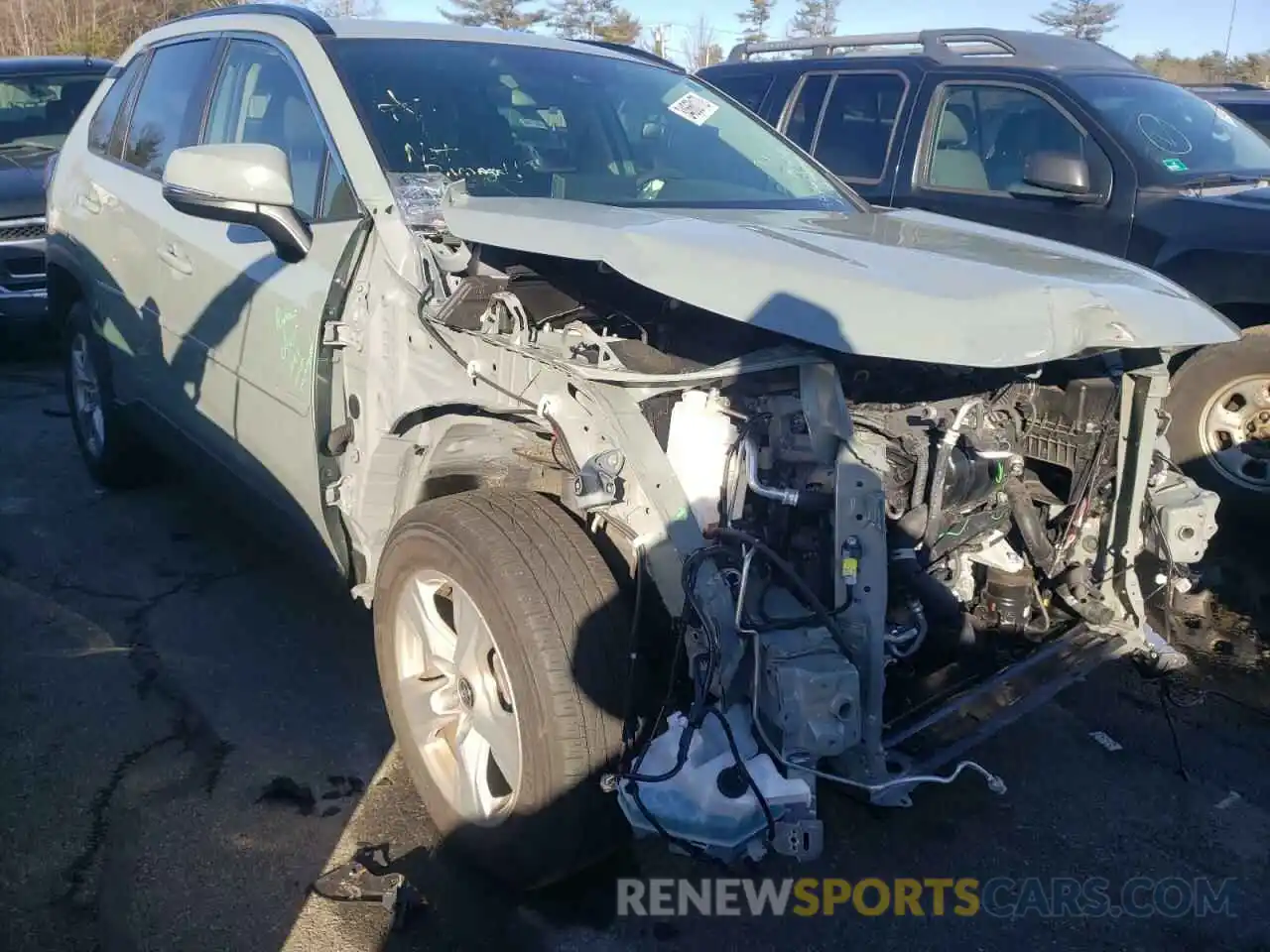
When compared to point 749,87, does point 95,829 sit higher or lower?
lower

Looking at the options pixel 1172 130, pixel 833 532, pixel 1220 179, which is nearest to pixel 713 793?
pixel 833 532

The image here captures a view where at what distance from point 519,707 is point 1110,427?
5.79 ft

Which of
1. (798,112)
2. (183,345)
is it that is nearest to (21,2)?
(798,112)

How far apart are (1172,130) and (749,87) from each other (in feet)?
8.53

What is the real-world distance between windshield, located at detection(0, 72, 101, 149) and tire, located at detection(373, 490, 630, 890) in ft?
25.3

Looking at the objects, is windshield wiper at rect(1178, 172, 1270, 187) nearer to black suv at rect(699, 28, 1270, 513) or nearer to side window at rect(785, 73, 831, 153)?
black suv at rect(699, 28, 1270, 513)

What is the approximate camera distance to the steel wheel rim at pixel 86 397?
16.6 feet

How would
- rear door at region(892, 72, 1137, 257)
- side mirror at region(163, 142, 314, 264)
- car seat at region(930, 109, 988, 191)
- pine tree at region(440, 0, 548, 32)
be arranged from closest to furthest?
1. side mirror at region(163, 142, 314, 264)
2. rear door at region(892, 72, 1137, 257)
3. car seat at region(930, 109, 988, 191)
4. pine tree at region(440, 0, 548, 32)

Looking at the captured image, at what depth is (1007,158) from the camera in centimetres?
588

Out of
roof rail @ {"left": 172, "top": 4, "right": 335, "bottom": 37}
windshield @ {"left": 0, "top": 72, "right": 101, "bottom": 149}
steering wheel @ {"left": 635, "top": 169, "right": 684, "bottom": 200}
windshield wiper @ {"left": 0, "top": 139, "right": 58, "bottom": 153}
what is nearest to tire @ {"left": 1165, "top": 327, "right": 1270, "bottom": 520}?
steering wheel @ {"left": 635, "top": 169, "right": 684, "bottom": 200}

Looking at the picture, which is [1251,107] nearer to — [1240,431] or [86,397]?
[1240,431]

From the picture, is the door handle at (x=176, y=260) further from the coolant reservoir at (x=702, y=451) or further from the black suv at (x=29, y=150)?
the black suv at (x=29, y=150)

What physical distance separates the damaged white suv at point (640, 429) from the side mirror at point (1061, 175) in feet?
6.25

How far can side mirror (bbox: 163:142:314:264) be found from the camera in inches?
115
